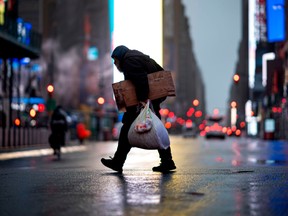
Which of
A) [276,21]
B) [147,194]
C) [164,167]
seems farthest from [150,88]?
[276,21]

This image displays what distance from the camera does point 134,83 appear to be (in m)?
9.02

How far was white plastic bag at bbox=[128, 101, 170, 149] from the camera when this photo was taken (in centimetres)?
866

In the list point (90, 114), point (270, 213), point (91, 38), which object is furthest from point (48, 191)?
point (91, 38)

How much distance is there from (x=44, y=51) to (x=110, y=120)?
4107cm

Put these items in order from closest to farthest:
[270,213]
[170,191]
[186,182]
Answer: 1. [270,213]
2. [170,191]
3. [186,182]

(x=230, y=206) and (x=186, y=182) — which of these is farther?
(x=186, y=182)

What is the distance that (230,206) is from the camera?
5.59 metres

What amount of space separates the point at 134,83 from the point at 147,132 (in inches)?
29.6

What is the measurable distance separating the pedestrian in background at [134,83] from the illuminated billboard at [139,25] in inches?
4593

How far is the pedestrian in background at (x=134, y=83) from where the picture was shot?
900 centimetres

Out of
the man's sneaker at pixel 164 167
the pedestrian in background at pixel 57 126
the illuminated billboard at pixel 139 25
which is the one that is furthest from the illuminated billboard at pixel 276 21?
the man's sneaker at pixel 164 167

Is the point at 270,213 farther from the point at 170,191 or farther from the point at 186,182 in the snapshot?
the point at 186,182

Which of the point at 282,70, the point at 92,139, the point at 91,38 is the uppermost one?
the point at 91,38

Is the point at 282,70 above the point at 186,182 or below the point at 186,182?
above
